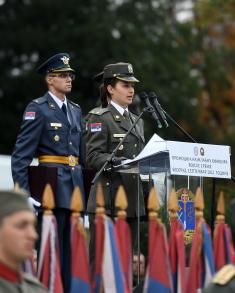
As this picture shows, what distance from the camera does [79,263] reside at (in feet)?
24.1

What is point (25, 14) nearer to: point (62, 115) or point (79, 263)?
point (62, 115)

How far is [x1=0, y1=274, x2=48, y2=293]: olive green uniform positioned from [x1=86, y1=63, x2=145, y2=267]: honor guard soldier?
3273 mm

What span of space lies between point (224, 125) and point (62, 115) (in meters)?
32.8

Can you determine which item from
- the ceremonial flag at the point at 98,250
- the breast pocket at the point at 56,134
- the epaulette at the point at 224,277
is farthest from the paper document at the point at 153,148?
the epaulette at the point at 224,277

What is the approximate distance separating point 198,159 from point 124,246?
59.9 inches

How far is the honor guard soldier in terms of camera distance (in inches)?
377

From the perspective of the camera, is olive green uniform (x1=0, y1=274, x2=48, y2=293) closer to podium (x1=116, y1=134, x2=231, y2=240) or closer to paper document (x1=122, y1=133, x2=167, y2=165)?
podium (x1=116, y1=134, x2=231, y2=240)

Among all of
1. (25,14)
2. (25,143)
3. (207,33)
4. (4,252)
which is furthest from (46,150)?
(207,33)

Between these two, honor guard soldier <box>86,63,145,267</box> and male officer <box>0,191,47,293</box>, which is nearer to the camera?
male officer <box>0,191,47,293</box>

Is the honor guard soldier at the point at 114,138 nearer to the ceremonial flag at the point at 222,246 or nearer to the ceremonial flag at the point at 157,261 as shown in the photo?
the ceremonial flag at the point at 222,246

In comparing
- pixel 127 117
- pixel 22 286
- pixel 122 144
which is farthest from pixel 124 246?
pixel 127 117

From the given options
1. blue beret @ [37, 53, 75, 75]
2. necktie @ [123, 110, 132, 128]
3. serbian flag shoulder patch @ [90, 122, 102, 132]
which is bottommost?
serbian flag shoulder patch @ [90, 122, 102, 132]

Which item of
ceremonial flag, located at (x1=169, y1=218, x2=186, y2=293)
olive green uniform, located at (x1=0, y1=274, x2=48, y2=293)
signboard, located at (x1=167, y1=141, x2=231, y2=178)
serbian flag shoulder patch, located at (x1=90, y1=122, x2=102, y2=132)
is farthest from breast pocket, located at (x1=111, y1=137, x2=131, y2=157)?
olive green uniform, located at (x1=0, y1=274, x2=48, y2=293)

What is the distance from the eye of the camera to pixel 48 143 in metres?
9.23
